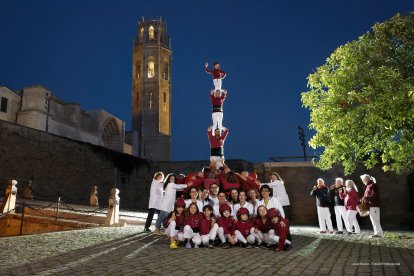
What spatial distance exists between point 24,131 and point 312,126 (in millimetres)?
18796

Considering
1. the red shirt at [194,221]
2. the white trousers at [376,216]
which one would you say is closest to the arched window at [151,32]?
the white trousers at [376,216]

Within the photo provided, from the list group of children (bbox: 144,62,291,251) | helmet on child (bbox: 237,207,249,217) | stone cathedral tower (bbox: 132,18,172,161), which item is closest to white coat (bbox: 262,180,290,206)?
group of children (bbox: 144,62,291,251)

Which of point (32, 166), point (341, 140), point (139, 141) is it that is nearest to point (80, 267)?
point (341, 140)

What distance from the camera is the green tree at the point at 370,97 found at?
9164 mm

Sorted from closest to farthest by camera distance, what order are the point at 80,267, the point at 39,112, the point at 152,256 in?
the point at 80,267
the point at 152,256
the point at 39,112

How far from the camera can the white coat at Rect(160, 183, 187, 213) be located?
10156mm

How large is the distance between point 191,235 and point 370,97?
5953 mm

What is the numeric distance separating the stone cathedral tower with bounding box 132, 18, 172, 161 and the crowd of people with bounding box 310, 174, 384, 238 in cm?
4932

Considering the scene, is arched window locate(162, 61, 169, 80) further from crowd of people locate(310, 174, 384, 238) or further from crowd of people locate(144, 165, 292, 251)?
crowd of people locate(144, 165, 292, 251)

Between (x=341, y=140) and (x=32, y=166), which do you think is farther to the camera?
(x=32, y=166)

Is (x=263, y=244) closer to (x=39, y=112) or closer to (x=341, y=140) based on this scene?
(x=341, y=140)

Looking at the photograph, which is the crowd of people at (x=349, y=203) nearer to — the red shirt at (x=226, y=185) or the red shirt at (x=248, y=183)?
the red shirt at (x=248, y=183)

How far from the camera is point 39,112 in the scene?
122 ft

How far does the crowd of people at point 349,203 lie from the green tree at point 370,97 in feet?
3.26
